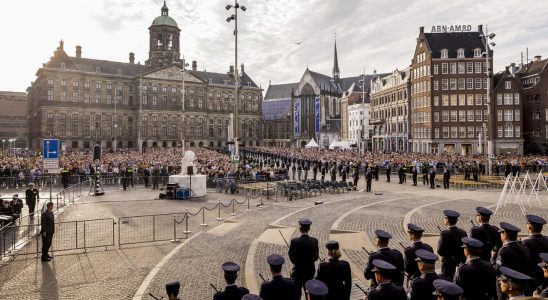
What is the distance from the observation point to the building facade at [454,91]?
6138cm

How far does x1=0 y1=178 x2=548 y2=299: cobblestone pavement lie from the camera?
922 cm

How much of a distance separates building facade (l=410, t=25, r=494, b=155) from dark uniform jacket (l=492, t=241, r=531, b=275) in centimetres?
6049

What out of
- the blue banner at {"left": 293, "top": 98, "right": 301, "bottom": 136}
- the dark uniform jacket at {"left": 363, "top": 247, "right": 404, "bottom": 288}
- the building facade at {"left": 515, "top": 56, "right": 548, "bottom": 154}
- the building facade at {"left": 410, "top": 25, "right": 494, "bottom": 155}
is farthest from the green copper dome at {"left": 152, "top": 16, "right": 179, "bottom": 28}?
the dark uniform jacket at {"left": 363, "top": 247, "right": 404, "bottom": 288}

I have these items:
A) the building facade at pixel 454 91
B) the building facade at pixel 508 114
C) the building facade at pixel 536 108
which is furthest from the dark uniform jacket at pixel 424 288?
the building facade at pixel 536 108

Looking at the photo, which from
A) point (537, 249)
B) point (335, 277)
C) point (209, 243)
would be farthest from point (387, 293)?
point (209, 243)

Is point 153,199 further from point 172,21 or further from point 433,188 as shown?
point 172,21

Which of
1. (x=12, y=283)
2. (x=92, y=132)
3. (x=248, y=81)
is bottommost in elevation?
(x=12, y=283)

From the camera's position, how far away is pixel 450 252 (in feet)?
24.6

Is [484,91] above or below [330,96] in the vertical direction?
below

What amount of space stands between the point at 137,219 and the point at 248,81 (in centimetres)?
11038

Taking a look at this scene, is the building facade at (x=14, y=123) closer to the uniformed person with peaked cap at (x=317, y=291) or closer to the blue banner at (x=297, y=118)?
the blue banner at (x=297, y=118)

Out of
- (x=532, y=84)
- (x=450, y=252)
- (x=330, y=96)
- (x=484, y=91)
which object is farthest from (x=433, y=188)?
(x=330, y=96)

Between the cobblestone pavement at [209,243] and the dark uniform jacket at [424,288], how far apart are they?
3.20 metres

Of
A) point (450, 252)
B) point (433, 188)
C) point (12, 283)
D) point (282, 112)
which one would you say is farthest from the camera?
point (282, 112)
